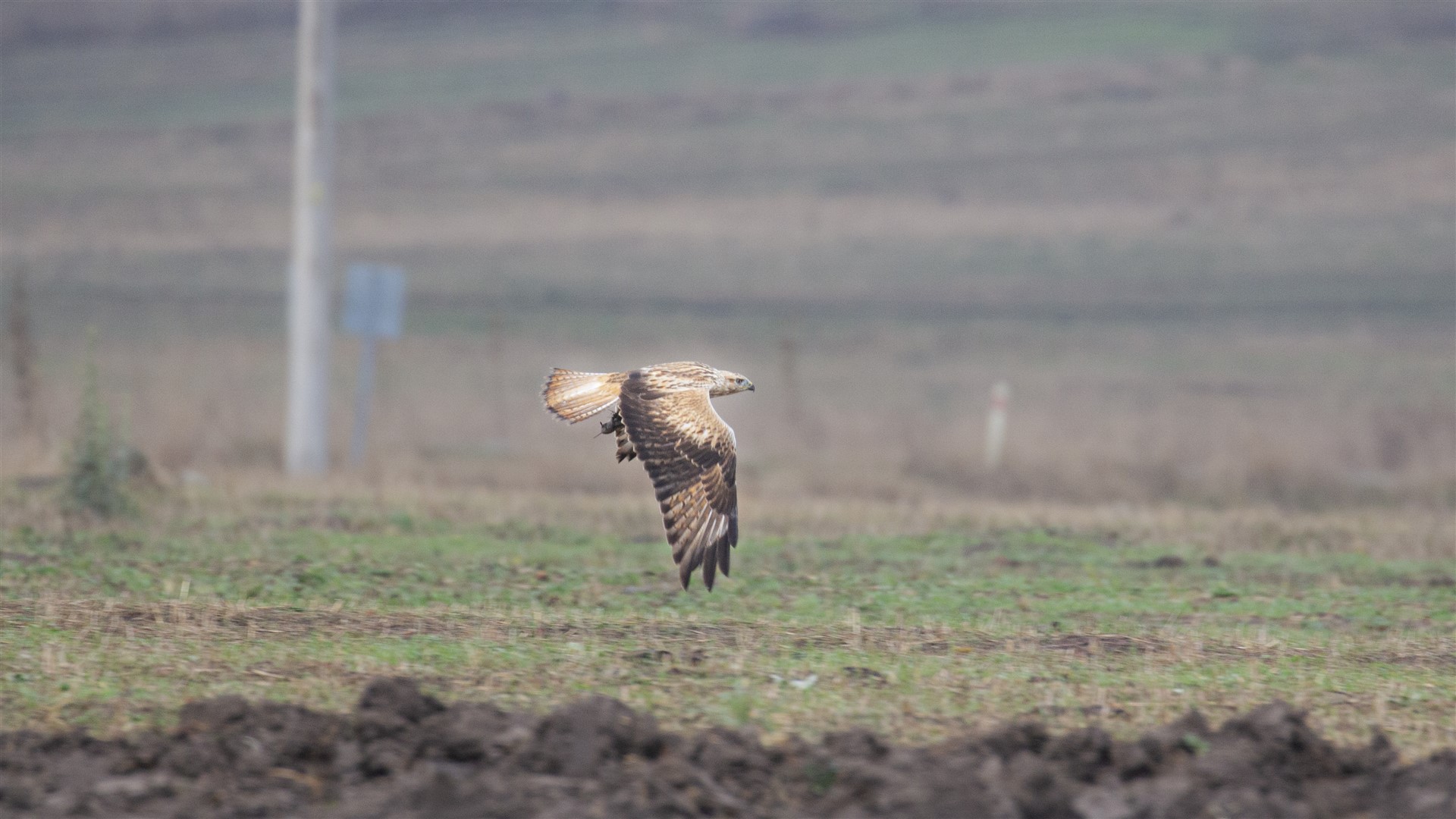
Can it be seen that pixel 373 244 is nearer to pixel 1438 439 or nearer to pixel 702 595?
pixel 1438 439

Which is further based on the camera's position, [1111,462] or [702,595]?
[1111,462]

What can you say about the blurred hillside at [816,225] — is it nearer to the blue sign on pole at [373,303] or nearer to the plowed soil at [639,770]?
the blue sign on pole at [373,303]

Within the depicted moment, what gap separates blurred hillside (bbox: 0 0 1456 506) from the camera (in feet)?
76.8

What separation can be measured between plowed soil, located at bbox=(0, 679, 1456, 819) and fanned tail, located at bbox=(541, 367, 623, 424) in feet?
10.2

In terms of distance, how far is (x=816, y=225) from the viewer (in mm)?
47875

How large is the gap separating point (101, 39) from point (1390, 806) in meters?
73.3

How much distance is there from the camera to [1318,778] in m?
6.28

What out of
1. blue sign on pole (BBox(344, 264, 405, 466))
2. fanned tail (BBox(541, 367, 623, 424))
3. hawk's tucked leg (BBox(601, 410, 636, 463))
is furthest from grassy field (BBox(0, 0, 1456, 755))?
blue sign on pole (BBox(344, 264, 405, 466))

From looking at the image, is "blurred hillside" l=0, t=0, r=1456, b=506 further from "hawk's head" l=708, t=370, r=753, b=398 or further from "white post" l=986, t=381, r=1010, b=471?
"hawk's head" l=708, t=370, r=753, b=398

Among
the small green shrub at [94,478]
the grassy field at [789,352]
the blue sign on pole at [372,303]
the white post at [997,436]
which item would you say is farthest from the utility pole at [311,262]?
the white post at [997,436]

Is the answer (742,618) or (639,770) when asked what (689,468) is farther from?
(639,770)

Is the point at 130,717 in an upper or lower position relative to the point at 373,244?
lower

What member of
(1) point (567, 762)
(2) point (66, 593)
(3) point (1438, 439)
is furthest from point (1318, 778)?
(3) point (1438, 439)

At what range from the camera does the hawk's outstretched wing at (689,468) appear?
8320 millimetres
